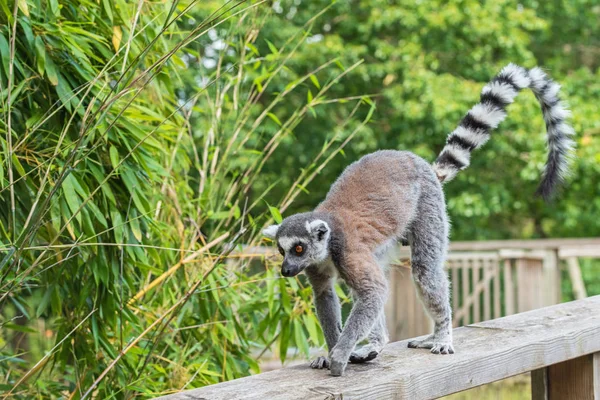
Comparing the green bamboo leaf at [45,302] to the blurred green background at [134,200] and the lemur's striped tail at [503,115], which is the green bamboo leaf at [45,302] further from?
the lemur's striped tail at [503,115]

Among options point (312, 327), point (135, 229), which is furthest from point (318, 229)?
point (312, 327)

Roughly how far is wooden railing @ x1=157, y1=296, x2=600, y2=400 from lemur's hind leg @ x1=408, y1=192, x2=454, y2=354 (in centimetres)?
15

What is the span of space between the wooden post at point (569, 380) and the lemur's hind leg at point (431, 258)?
396mm

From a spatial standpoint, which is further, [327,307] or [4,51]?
[327,307]

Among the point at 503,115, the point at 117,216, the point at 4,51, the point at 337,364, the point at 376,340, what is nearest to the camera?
the point at 337,364

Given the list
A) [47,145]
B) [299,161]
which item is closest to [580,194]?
[299,161]

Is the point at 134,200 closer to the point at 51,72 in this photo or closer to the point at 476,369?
the point at 51,72

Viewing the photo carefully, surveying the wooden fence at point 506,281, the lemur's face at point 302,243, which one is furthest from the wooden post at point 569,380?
the wooden fence at point 506,281

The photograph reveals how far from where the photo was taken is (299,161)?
36.4 feet

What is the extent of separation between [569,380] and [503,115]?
115 cm

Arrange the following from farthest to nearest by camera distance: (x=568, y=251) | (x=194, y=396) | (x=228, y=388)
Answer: (x=568, y=251)
(x=228, y=388)
(x=194, y=396)

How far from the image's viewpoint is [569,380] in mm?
2354

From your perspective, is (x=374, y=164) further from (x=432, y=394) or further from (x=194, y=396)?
(x=194, y=396)

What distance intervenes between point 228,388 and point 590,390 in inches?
47.9
